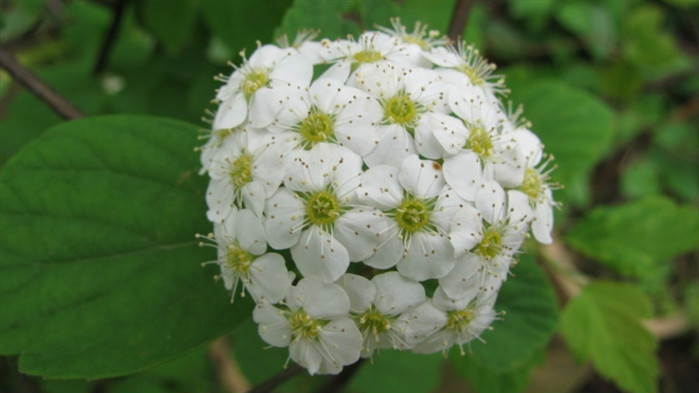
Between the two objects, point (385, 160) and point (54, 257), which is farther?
point (54, 257)

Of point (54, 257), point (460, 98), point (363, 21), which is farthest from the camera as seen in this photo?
point (363, 21)

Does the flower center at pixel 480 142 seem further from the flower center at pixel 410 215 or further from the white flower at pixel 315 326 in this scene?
the white flower at pixel 315 326

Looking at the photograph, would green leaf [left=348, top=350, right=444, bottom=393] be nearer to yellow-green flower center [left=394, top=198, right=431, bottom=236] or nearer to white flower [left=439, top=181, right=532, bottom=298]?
white flower [left=439, top=181, right=532, bottom=298]

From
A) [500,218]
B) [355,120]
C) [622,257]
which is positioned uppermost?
[355,120]

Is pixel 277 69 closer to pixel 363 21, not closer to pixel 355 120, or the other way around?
pixel 355 120

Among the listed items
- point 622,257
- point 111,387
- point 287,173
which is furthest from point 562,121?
point 111,387

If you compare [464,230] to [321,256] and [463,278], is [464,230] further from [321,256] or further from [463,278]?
[321,256]

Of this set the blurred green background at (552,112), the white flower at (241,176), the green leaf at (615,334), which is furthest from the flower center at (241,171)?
the green leaf at (615,334)
